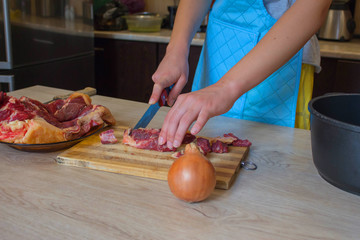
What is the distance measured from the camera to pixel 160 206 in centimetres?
78

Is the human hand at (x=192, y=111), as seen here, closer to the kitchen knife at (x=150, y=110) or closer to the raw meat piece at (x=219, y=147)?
the raw meat piece at (x=219, y=147)

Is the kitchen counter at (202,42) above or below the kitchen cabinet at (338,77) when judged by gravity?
above

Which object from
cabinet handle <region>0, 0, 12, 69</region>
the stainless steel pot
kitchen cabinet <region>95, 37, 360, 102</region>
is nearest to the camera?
cabinet handle <region>0, 0, 12, 69</region>

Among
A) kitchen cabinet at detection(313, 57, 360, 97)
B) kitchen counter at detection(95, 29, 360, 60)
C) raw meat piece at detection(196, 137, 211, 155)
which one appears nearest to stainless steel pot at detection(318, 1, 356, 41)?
kitchen counter at detection(95, 29, 360, 60)

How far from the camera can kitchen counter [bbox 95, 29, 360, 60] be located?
2.33m

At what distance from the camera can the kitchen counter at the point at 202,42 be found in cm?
233

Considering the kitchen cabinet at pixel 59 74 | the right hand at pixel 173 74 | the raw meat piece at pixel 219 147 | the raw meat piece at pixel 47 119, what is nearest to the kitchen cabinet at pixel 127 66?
the kitchen cabinet at pixel 59 74

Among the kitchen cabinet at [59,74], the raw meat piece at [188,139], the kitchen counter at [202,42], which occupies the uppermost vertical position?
the kitchen counter at [202,42]

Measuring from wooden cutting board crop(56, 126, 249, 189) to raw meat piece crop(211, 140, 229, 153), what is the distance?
0.04 feet

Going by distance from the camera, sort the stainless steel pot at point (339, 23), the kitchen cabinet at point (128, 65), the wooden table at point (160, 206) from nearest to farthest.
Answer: the wooden table at point (160, 206) → the stainless steel pot at point (339, 23) → the kitchen cabinet at point (128, 65)

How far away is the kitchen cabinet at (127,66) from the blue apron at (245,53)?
129cm

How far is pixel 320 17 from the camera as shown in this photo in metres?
0.98

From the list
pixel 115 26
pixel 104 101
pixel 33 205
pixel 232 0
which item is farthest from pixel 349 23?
pixel 33 205

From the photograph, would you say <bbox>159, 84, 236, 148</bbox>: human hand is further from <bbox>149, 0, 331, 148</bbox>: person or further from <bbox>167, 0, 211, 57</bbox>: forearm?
<bbox>167, 0, 211, 57</bbox>: forearm
